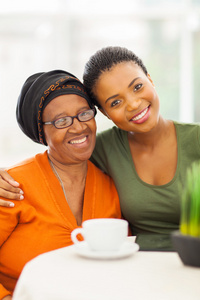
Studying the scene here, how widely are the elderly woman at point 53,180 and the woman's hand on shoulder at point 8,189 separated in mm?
33

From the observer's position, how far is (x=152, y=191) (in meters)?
2.09

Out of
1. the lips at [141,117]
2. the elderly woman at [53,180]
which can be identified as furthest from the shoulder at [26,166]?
the lips at [141,117]

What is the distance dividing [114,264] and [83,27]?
168 inches

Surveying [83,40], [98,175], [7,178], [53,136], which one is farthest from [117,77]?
[83,40]

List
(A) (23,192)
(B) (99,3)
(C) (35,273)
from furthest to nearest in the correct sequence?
1. (B) (99,3)
2. (A) (23,192)
3. (C) (35,273)

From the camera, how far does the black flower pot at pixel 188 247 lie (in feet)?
3.84

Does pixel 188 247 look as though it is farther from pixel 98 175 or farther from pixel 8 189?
pixel 98 175

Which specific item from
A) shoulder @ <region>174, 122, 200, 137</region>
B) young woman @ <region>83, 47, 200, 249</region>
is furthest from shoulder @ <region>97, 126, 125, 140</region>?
shoulder @ <region>174, 122, 200, 137</region>

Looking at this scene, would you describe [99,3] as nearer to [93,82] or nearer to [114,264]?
[93,82]

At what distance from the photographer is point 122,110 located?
→ 79.8 inches

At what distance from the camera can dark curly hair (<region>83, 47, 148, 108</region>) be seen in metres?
2.07

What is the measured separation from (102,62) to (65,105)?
26 centimetres

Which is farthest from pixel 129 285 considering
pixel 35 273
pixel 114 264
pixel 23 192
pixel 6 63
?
pixel 6 63

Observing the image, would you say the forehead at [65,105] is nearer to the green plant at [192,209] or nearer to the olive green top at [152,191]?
the olive green top at [152,191]
